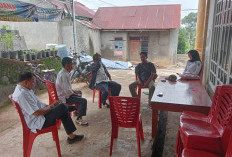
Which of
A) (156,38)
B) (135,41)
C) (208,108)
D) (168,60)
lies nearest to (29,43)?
(135,41)

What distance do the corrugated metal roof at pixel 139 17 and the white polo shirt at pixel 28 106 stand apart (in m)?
11.4

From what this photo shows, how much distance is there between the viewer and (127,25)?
13312 mm

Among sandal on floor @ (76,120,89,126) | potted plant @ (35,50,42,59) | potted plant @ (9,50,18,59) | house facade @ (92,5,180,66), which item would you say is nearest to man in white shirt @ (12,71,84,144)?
sandal on floor @ (76,120,89,126)

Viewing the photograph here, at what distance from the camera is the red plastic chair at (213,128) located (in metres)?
1.83

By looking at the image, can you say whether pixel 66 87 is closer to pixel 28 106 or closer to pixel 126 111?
pixel 28 106

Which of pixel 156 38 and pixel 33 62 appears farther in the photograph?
pixel 156 38

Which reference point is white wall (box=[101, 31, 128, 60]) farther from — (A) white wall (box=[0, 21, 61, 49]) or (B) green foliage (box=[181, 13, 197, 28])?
(B) green foliage (box=[181, 13, 197, 28])

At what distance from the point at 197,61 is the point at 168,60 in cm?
863

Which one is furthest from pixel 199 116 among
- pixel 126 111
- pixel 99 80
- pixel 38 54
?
pixel 38 54

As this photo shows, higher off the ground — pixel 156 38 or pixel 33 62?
pixel 156 38

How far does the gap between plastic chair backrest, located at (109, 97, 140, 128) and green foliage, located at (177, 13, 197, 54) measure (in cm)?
1777

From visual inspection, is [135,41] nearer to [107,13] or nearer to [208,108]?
[107,13]

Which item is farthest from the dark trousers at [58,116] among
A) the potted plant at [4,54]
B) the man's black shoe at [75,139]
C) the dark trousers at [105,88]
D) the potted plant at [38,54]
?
the potted plant at [38,54]

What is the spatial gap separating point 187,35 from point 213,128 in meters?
31.0
